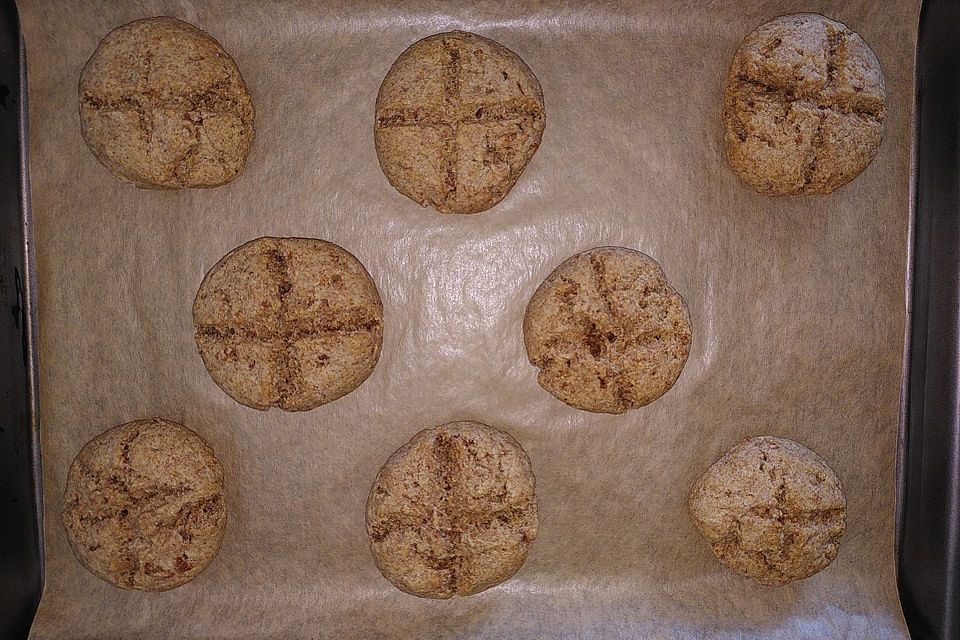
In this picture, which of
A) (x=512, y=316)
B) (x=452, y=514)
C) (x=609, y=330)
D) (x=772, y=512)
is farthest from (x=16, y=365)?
(x=772, y=512)

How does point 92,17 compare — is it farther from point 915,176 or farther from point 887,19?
point 915,176

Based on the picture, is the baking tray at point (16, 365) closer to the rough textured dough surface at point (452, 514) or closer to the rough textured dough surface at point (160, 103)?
the rough textured dough surface at point (160, 103)

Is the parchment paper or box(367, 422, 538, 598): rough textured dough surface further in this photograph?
the parchment paper

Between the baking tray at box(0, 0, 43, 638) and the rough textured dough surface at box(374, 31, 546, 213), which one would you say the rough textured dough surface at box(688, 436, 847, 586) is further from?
the baking tray at box(0, 0, 43, 638)

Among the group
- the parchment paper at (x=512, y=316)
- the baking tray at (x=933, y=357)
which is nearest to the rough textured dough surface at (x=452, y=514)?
the parchment paper at (x=512, y=316)

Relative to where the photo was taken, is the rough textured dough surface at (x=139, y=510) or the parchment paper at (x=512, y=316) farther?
the parchment paper at (x=512, y=316)

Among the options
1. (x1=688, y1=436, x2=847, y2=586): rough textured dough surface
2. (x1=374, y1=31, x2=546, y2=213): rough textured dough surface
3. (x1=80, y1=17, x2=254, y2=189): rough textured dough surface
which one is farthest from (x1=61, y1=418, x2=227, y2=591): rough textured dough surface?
(x1=688, y1=436, x2=847, y2=586): rough textured dough surface
